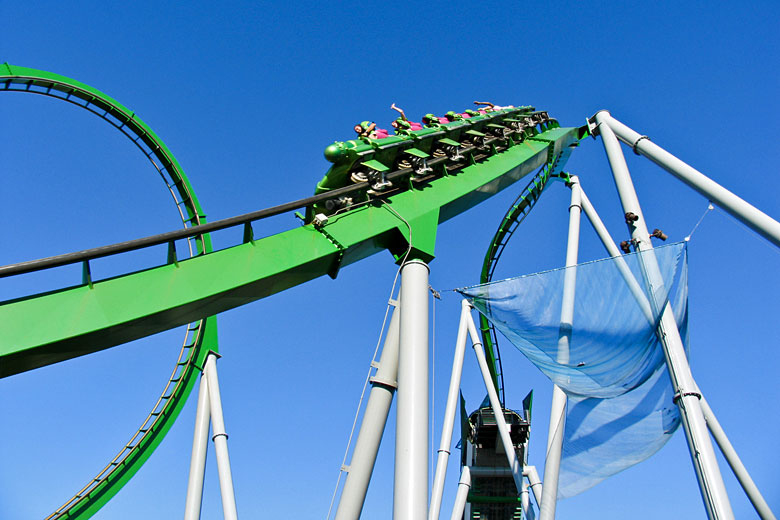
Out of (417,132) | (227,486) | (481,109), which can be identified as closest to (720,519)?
(417,132)

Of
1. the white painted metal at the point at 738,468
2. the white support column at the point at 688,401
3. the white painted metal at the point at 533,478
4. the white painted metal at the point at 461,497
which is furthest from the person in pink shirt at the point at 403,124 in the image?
the white painted metal at the point at 461,497

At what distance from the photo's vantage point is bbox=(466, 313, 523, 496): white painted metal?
317 inches

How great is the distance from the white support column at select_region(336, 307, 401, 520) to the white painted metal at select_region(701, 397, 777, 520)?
3.42 metres

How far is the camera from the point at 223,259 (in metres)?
4.03

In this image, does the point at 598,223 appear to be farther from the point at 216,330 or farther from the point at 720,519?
the point at 216,330

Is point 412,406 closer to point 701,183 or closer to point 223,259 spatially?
point 223,259

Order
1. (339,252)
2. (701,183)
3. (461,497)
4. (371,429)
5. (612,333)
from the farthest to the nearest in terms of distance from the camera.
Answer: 1. (461,497)
2. (701,183)
3. (612,333)
4. (339,252)
5. (371,429)

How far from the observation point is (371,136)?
5.61 meters

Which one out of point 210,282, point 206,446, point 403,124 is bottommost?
point 210,282

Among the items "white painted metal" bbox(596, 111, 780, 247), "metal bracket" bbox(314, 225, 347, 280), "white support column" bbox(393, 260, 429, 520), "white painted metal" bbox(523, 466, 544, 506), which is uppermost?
"white painted metal" bbox(596, 111, 780, 247)

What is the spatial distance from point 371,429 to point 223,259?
155 centimetres

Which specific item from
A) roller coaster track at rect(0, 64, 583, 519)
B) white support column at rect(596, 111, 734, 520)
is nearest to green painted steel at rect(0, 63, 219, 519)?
roller coaster track at rect(0, 64, 583, 519)

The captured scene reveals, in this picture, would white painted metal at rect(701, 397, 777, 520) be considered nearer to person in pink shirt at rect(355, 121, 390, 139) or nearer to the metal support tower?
person in pink shirt at rect(355, 121, 390, 139)

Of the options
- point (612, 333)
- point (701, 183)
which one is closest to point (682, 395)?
point (612, 333)
